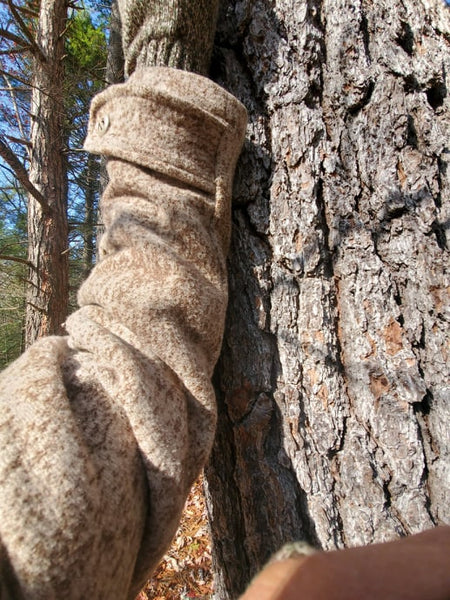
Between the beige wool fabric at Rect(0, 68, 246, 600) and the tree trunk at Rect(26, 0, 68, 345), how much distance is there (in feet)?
11.5

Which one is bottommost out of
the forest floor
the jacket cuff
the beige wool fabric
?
the forest floor

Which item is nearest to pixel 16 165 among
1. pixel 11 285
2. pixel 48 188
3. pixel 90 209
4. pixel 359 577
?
pixel 48 188

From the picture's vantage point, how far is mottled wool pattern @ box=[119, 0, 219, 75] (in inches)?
43.8

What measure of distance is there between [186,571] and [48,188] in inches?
145

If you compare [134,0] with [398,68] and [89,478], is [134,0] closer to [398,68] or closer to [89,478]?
[398,68]

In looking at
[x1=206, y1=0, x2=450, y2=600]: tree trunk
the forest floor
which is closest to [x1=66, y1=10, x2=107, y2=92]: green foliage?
the forest floor

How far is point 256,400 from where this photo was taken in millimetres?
1065

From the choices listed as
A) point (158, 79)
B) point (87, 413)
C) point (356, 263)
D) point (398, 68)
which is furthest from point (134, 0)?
point (87, 413)

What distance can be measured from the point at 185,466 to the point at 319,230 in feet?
1.98

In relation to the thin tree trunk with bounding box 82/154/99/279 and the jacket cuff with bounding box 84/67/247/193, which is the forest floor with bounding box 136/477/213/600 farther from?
the thin tree trunk with bounding box 82/154/99/279

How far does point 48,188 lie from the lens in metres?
4.55

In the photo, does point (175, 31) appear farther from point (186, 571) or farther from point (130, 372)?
point (186, 571)

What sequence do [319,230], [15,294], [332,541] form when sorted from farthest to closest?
[15,294]
[319,230]
[332,541]

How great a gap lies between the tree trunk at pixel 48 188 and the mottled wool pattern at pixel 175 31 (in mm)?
3394
